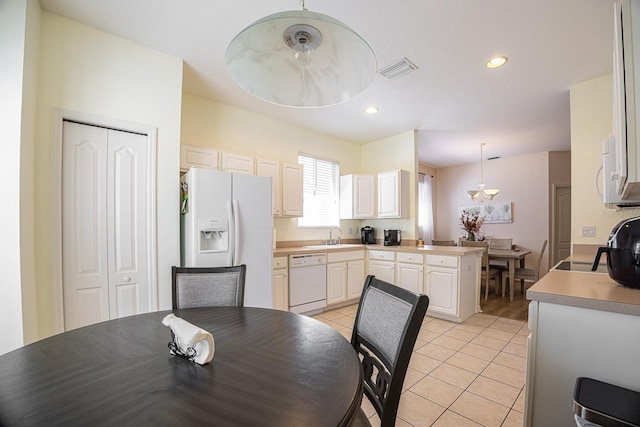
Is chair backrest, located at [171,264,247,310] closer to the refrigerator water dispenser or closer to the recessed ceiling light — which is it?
the refrigerator water dispenser

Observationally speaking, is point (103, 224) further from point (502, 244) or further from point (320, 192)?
point (502, 244)

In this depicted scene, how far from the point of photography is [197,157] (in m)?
2.98

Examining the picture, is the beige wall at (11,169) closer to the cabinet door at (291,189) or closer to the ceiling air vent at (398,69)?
the cabinet door at (291,189)

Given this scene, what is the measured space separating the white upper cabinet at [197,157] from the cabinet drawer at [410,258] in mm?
2724

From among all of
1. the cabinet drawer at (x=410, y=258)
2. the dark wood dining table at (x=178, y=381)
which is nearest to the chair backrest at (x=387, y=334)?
the dark wood dining table at (x=178, y=381)

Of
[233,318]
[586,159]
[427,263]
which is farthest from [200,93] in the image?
[586,159]

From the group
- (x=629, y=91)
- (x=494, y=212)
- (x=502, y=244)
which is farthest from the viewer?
(x=494, y=212)

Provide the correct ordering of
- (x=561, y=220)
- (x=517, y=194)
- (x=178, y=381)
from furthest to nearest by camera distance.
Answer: (x=517, y=194)
(x=561, y=220)
(x=178, y=381)

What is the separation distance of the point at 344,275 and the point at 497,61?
3.00m

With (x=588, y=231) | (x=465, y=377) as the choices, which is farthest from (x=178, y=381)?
(x=588, y=231)

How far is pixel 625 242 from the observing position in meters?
1.28

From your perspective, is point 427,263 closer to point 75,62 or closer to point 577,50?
point 577,50

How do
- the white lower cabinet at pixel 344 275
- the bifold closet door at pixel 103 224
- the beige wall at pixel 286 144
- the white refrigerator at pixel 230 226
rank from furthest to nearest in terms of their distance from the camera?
the white lower cabinet at pixel 344 275, the beige wall at pixel 286 144, the white refrigerator at pixel 230 226, the bifold closet door at pixel 103 224

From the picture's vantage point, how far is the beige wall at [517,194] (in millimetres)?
5594
